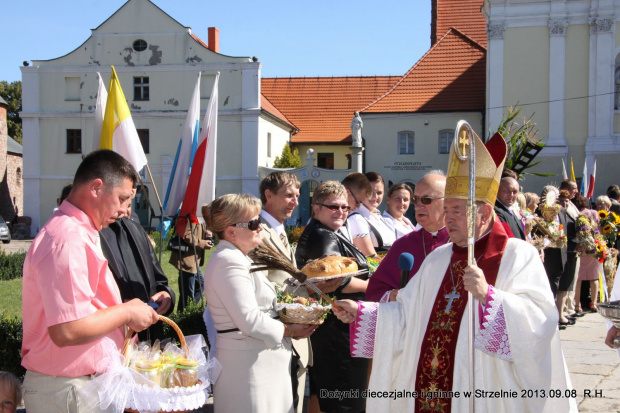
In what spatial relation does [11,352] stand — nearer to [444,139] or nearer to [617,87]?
[617,87]

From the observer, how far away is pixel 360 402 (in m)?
4.77

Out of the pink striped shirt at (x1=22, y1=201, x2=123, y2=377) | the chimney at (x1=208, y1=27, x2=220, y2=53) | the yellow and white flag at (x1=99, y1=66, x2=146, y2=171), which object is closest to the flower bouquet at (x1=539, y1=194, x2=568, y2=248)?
the yellow and white flag at (x1=99, y1=66, x2=146, y2=171)

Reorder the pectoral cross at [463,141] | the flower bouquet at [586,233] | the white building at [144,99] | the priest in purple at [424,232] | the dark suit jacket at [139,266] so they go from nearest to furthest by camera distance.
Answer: the pectoral cross at [463,141] < the dark suit jacket at [139,266] < the priest in purple at [424,232] < the flower bouquet at [586,233] < the white building at [144,99]

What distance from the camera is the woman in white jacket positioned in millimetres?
3715

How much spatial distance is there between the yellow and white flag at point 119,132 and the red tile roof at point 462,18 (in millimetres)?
32008

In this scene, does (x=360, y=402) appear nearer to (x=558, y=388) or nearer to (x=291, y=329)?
(x=291, y=329)

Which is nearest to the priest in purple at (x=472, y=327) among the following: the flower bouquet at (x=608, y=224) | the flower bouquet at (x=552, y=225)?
the flower bouquet at (x=552, y=225)

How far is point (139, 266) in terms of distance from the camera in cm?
408

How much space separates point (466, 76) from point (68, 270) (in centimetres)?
3062

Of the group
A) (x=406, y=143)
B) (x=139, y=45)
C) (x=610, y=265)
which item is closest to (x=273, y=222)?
(x=610, y=265)

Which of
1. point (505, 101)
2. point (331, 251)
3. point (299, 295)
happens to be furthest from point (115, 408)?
point (505, 101)

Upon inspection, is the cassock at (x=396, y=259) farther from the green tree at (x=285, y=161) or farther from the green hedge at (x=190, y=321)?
the green tree at (x=285, y=161)

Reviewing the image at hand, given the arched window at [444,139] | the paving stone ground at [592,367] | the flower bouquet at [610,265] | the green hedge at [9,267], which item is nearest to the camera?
the paving stone ground at [592,367]

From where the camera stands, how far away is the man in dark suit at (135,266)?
3877 mm
